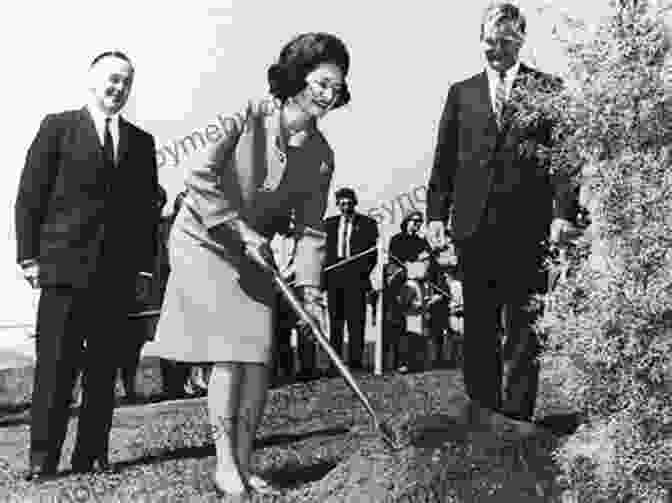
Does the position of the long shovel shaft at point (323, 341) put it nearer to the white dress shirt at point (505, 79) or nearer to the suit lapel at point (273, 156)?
the suit lapel at point (273, 156)

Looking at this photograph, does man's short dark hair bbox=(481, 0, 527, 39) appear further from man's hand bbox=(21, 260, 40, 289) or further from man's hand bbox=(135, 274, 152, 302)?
man's hand bbox=(135, 274, 152, 302)

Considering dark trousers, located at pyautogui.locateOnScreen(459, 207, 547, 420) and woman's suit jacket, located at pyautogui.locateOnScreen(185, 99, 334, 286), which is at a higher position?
woman's suit jacket, located at pyautogui.locateOnScreen(185, 99, 334, 286)

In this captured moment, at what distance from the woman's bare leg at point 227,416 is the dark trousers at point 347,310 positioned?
15.4ft

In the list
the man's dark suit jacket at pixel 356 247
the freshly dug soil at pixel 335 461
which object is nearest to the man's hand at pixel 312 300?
the freshly dug soil at pixel 335 461

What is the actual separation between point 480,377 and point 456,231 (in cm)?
68

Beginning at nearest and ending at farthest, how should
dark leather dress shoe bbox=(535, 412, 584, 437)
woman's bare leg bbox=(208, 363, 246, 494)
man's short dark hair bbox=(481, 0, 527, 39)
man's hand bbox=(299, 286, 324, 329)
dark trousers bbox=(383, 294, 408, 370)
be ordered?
woman's bare leg bbox=(208, 363, 246, 494)
man's hand bbox=(299, 286, 324, 329)
man's short dark hair bbox=(481, 0, 527, 39)
dark leather dress shoe bbox=(535, 412, 584, 437)
dark trousers bbox=(383, 294, 408, 370)

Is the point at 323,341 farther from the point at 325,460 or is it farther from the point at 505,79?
the point at 505,79

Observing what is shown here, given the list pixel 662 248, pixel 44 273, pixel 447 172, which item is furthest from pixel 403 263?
pixel 662 248

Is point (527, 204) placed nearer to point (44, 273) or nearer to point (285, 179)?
point (285, 179)

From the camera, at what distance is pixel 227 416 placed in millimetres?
4859

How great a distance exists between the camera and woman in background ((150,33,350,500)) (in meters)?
4.81

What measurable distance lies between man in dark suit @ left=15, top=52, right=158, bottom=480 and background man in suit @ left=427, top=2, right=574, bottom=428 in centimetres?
145

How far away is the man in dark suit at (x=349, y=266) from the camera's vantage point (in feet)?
31.6

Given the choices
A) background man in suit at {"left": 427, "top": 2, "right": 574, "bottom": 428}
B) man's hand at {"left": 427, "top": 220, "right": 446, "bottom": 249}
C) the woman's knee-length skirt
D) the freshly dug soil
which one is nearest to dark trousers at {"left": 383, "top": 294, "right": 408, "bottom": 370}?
the freshly dug soil
